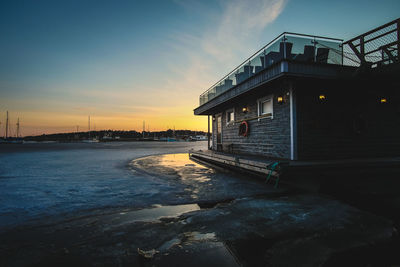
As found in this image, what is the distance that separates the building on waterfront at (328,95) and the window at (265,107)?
0.05 m

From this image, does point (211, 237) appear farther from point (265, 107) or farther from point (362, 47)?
point (362, 47)

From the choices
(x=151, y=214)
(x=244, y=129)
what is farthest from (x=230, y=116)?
(x=151, y=214)

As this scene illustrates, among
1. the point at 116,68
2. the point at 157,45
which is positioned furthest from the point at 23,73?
the point at 157,45

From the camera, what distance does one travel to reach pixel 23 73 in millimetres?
24047

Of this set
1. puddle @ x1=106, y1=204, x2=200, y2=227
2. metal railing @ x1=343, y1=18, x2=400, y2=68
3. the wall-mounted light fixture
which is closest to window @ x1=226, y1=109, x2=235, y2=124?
the wall-mounted light fixture

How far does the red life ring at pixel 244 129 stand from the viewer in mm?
11500

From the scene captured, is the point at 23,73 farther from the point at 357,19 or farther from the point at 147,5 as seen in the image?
the point at 357,19

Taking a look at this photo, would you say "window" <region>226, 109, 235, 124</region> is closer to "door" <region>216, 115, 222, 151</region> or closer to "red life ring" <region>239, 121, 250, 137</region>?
"door" <region>216, 115, 222, 151</region>

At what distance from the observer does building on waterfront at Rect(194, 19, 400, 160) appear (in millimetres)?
7484

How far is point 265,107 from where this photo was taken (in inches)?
409

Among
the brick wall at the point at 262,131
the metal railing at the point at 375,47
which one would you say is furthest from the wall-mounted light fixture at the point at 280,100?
the metal railing at the point at 375,47

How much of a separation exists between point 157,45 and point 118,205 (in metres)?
20.1

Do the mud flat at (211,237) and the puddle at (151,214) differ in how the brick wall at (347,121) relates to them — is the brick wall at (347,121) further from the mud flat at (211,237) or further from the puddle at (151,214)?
the puddle at (151,214)

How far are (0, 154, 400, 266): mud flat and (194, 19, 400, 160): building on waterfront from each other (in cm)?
444
